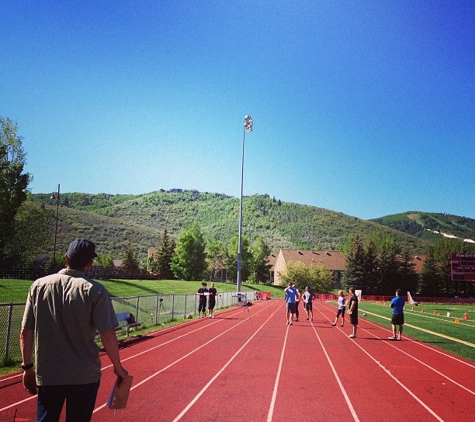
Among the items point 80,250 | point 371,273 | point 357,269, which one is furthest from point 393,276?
point 80,250

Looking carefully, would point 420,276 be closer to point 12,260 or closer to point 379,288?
point 379,288

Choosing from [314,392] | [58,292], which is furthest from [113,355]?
[314,392]

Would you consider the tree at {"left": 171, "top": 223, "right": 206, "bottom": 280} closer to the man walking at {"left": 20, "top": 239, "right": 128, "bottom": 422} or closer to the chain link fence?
the chain link fence

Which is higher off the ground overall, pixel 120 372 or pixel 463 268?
pixel 463 268

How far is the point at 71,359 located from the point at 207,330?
46.2 ft

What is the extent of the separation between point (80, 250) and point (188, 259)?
68.0 m

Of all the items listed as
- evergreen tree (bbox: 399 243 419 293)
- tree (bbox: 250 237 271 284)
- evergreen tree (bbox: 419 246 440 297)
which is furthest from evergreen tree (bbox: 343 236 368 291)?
tree (bbox: 250 237 271 284)

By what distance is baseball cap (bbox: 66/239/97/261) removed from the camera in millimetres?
3121

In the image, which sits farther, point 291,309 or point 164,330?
point 291,309

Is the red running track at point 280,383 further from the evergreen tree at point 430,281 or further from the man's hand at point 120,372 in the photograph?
the evergreen tree at point 430,281

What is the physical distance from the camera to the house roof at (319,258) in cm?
9969

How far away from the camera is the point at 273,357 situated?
35.6 feet

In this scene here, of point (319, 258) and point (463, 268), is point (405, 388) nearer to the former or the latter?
point (463, 268)

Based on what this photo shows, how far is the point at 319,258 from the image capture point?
341 ft
